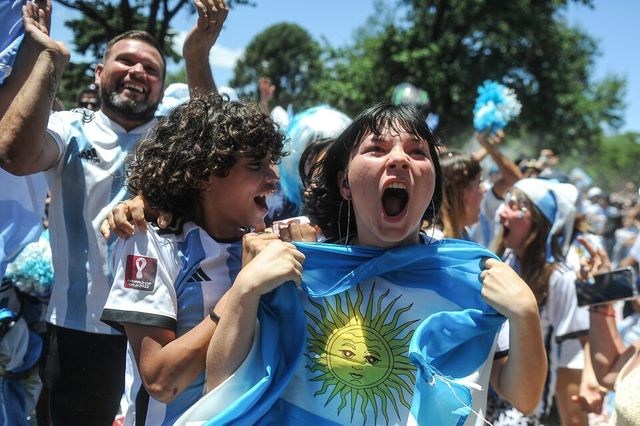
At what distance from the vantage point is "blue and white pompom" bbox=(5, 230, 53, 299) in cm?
406

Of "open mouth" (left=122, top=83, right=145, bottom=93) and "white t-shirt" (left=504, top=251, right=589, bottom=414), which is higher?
"open mouth" (left=122, top=83, right=145, bottom=93)

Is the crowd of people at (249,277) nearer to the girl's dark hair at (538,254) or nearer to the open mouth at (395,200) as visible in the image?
the open mouth at (395,200)

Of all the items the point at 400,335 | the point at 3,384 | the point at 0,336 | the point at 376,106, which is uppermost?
the point at 376,106

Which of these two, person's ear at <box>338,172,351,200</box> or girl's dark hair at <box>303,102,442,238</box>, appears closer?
girl's dark hair at <box>303,102,442,238</box>

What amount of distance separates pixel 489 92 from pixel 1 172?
14.9ft

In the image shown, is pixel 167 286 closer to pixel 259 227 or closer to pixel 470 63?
pixel 259 227

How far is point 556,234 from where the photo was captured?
13.5 feet

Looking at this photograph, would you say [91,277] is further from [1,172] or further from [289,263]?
[289,263]

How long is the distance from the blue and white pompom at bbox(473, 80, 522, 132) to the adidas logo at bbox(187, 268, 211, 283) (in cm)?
407

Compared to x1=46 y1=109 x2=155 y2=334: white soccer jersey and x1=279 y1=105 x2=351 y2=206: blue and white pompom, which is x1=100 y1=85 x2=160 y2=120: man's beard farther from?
x1=279 y1=105 x2=351 y2=206: blue and white pompom

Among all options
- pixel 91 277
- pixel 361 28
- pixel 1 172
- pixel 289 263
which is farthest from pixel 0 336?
pixel 361 28

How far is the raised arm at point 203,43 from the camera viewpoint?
306cm

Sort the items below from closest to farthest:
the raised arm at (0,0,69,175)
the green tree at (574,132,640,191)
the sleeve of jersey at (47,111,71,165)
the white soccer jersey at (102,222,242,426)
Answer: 1. the white soccer jersey at (102,222,242,426)
2. the raised arm at (0,0,69,175)
3. the sleeve of jersey at (47,111,71,165)
4. the green tree at (574,132,640,191)

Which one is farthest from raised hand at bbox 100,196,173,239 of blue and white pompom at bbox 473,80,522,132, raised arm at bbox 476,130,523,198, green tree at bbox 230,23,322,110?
green tree at bbox 230,23,322,110
